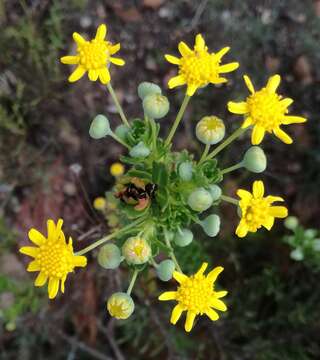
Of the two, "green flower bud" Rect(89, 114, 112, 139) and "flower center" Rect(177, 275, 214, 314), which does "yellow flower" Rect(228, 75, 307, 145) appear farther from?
"flower center" Rect(177, 275, 214, 314)

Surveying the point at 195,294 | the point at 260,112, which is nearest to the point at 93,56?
the point at 260,112

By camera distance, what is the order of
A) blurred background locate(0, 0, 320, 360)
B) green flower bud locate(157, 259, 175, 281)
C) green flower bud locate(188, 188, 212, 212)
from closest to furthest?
green flower bud locate(188, 188, 212, 212)
green flower bud locate(157, 259, 175, 281)
blurred background locate(0, 0, 320, 360)

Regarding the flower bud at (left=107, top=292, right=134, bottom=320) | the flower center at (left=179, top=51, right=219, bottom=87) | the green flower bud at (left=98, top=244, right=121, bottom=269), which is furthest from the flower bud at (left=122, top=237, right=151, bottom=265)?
the flower center at (left=179, top=51, right=219, bottom=87)

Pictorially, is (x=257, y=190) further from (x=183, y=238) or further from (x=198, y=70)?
(x=198, y=70)

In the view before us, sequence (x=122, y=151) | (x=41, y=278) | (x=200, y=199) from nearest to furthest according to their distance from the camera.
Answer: (x=200, y=199), (x=41, y=278), (x=122, y=151)

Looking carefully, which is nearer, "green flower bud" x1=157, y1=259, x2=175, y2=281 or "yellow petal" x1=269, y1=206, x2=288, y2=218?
"green flower bud" x1=157, y1=259, x2=175, y2=281
